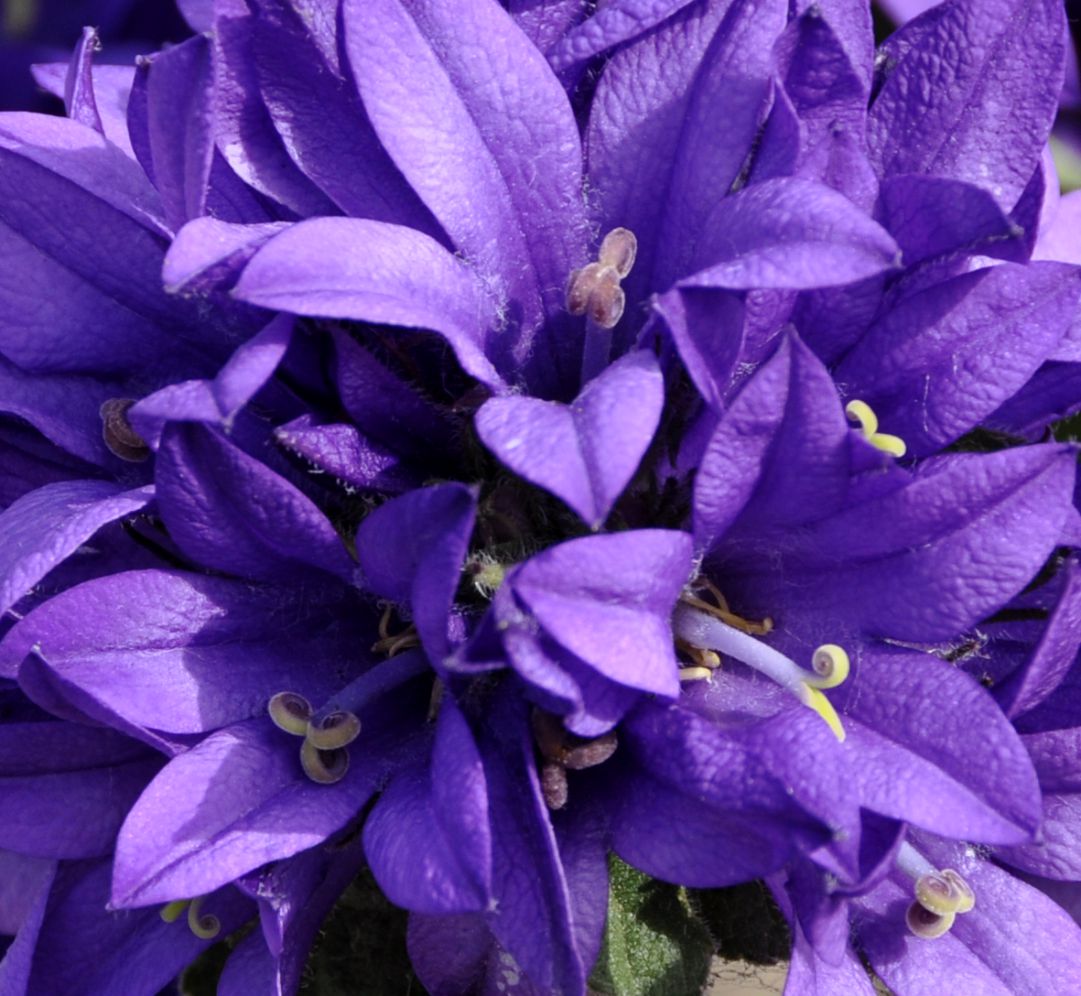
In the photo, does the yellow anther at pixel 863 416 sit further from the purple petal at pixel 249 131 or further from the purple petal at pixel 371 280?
the purple petal at pixel 249 131

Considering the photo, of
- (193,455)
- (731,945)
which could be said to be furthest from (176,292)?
(731,945)

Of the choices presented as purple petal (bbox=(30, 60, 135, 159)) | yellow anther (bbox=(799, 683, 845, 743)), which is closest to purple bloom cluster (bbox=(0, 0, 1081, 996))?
yellow anther (bbox=(799, 683, 845, 743))

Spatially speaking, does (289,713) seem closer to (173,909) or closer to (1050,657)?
(173,909)

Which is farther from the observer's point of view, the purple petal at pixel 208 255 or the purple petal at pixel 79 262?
the purple petal at pixel 79 262

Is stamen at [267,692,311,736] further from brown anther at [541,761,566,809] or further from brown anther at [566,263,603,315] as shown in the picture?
brown anther at [566,263,603,315]

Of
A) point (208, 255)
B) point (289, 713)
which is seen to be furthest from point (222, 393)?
point (289, 713)

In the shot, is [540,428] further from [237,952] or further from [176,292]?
[237,952]

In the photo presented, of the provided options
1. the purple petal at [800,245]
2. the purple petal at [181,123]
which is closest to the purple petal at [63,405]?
the purple petal at [181,123]
